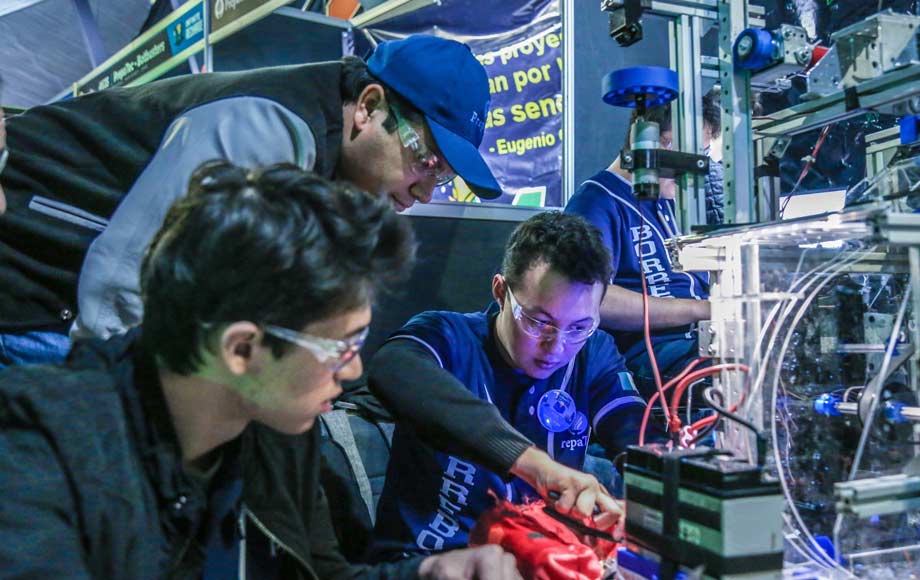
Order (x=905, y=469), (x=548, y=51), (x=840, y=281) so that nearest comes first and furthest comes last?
(x=905, y=469), (x=840, y=281), (x=548, y=51)

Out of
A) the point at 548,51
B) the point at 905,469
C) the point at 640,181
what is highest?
the point at 548,51

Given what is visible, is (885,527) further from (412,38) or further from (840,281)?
(412,38)

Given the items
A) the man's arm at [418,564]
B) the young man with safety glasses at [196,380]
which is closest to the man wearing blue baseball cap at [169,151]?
the young man with safety glasses at [196,380]

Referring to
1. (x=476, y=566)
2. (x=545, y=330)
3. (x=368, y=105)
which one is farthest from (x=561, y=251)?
(x=476, y=566)

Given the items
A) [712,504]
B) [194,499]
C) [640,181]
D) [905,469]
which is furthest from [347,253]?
[905,469]

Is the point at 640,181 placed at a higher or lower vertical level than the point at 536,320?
higher

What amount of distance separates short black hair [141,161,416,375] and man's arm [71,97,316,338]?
12 centimetres

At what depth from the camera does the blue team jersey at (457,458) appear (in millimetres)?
1849

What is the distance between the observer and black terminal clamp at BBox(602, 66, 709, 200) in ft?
5.43

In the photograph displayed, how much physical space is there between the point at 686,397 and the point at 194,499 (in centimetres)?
111

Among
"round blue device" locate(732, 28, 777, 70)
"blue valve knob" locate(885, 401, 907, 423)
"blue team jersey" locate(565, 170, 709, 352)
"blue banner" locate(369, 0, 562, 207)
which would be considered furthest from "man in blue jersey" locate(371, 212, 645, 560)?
"blue banner" locate(369, 0, 562, 207)

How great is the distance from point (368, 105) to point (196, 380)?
2.68 feet

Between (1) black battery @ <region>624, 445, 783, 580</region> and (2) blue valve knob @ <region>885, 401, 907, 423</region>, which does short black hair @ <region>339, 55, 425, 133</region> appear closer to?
(1) black battery @ <region>624, 445, 783, 580</region>

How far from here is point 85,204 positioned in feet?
4.86
